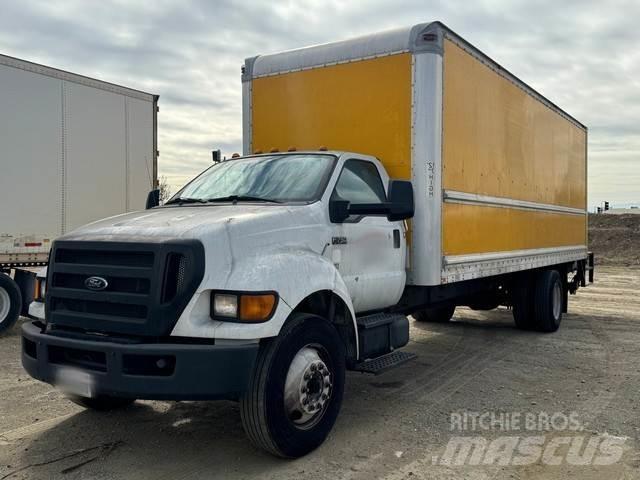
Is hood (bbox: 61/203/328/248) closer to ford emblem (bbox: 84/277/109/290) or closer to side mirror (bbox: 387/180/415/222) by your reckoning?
ford emblem (bbox: 84/277/109/290)

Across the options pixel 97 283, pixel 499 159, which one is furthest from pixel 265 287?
pixel 499 159

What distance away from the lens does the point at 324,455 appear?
4.42 m

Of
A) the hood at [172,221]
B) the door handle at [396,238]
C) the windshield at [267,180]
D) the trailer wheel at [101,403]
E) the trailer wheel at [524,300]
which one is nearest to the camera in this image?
the hood at [172,221]

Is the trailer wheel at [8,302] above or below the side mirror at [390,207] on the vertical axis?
below

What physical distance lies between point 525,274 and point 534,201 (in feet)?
4.30

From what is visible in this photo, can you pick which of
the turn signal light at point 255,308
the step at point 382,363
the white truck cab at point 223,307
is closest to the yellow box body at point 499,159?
the step at point 382,363

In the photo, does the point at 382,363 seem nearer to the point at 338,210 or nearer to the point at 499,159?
the point at 338,210

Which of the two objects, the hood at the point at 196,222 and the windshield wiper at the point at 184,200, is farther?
the windshield wiper at the point at 184,200

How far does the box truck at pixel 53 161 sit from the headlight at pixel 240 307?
21.0ft

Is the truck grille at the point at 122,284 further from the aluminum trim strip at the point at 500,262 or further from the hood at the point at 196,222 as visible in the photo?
the aluminum trim strip at the point at 500,262

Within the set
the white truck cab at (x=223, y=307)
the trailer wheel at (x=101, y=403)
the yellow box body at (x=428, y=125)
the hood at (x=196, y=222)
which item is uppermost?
the yellow box body at (x=428, y=125)

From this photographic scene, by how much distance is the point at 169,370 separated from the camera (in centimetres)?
380

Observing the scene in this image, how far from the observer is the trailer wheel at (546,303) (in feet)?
31.7

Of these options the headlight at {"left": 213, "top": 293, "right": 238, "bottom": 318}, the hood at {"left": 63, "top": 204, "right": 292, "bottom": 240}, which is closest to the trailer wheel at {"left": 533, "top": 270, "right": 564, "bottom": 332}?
the hood at {"left": 63, "top": 204, "right": 292, "bottom": 240}
